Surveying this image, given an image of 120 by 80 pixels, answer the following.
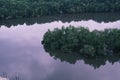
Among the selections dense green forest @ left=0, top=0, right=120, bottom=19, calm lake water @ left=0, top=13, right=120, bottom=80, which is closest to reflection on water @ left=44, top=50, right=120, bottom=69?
calm lake water @ left=0, top=13, right=120, bottom=80

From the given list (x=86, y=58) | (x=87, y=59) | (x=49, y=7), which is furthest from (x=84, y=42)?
(x=49, y=7)

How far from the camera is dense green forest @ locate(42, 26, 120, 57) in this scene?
28453 mm

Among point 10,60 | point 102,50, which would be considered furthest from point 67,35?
point 10,60

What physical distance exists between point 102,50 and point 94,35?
6.20ft

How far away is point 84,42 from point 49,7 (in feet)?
56.8

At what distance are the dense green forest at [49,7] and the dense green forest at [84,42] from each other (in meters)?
13.2

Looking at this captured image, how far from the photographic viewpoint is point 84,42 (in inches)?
1162

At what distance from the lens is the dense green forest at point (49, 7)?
43.3 m

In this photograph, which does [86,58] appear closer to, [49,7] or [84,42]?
[84,42]

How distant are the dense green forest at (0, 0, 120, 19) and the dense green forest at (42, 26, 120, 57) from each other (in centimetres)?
1316

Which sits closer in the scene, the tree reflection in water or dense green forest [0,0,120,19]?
the tree reflection in water

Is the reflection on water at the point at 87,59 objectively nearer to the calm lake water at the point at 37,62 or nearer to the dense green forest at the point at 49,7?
the calm lake water at the point at 37,62

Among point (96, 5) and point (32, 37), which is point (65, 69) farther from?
point (96, 5)

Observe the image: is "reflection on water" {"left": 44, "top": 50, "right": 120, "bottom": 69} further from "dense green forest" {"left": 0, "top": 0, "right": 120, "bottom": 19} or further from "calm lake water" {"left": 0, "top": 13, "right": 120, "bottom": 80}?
"dense green forest" {"left": 0, "top": 0, "right": 120, "bottom": 19}
